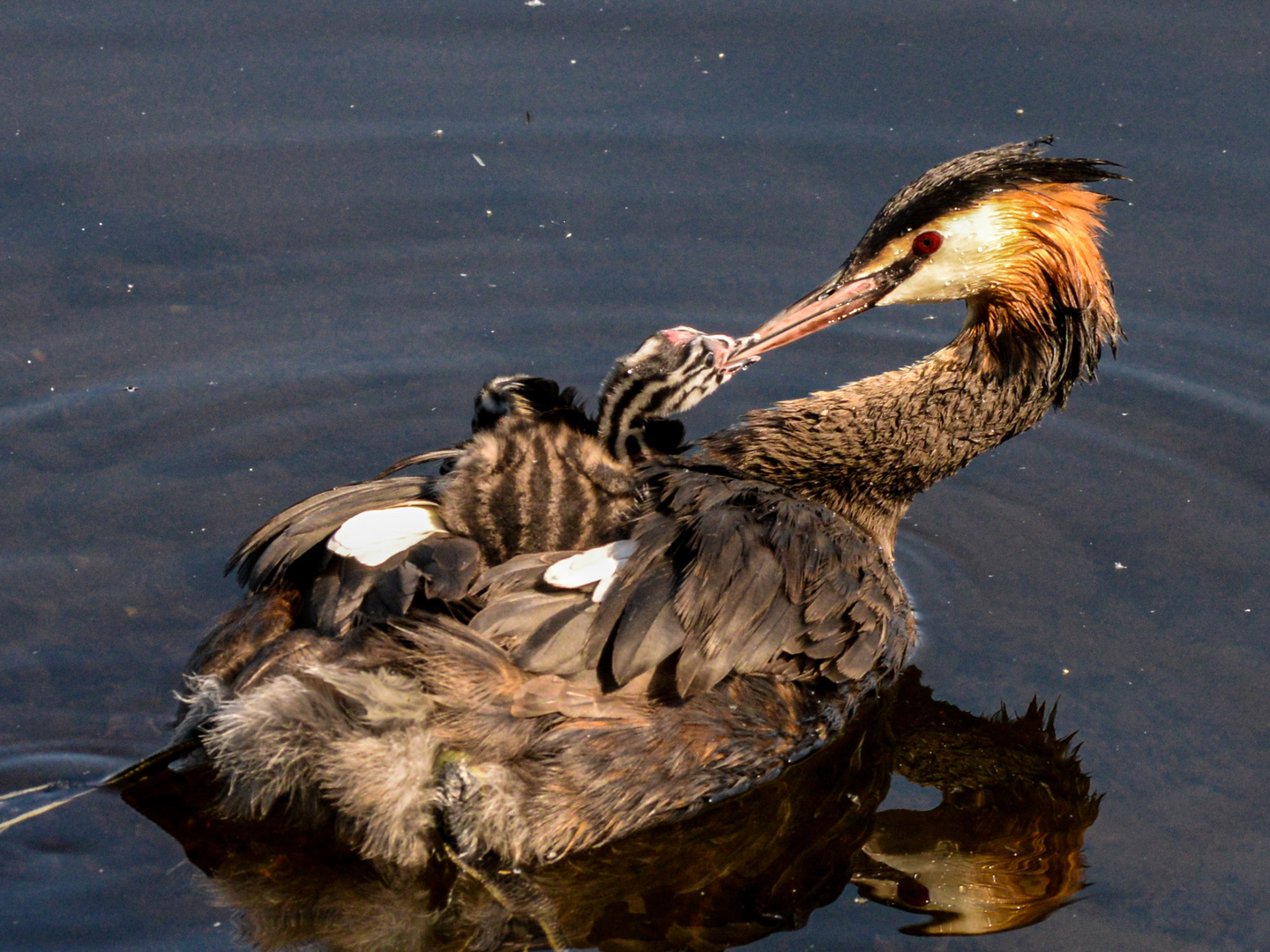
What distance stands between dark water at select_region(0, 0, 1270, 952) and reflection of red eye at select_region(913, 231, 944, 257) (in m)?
1.03

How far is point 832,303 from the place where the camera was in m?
5.88

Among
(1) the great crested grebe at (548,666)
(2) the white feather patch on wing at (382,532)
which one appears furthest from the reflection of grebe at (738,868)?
(2) the white feather patch on wing at (382,532)

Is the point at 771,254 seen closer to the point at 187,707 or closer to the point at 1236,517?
the point at 1236,517

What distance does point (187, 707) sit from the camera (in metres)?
4.83

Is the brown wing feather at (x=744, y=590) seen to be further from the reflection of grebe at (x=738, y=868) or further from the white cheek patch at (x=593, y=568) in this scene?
the reflection of grebe at (x=738, y=868)

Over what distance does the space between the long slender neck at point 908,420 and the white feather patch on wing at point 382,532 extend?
1.29m

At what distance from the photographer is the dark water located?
5082mm

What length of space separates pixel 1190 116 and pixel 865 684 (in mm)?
3717

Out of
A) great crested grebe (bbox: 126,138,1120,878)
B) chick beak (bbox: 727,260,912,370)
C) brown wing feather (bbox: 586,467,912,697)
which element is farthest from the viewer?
chick beak (bbox: 727,260,912,370)

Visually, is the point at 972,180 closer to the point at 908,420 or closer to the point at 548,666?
the point at 908,420

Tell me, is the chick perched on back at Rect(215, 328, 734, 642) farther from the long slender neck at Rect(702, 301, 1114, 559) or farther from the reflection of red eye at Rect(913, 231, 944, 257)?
the reflection of red eye at Rect(913, 231, 944, 257)

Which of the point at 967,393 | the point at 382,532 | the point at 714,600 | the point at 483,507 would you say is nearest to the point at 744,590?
the point at 714,600

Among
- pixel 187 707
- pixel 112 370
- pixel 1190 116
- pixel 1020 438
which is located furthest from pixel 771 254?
pixel 187 707

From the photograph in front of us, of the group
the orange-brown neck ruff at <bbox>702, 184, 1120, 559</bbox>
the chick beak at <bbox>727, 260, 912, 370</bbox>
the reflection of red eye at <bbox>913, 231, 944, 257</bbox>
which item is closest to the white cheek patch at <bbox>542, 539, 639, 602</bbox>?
the orange-brown neck ruff at <bbox>702, 184, 1120, 559</bbox>
